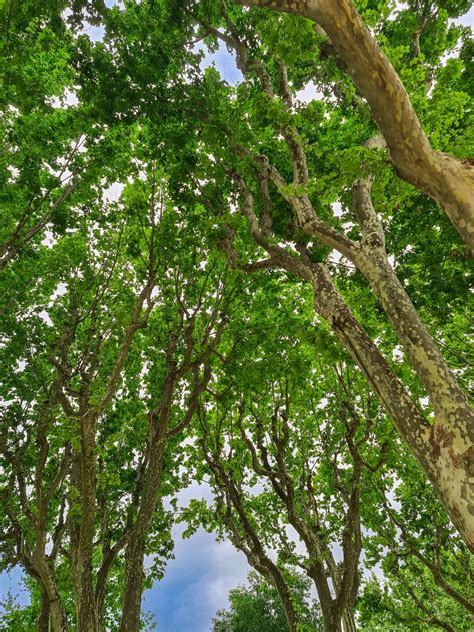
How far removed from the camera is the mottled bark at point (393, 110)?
11.1ft

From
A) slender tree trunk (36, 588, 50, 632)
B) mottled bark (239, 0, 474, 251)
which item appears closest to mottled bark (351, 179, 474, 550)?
mottled bark (239, 0, 474, 251)

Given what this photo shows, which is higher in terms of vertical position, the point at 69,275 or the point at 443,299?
the point at 69,275

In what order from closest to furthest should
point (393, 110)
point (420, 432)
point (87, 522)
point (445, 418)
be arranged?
point (393, 110) < point (445, 418) < point (420, 432) < point (87, 522)

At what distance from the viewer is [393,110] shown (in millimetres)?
3580

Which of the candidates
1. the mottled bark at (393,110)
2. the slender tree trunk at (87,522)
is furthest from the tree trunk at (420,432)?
the slender tree trunk at (87,522)

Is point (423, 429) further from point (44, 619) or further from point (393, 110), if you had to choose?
point (44, 619)

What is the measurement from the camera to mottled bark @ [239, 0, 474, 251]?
3.38 m

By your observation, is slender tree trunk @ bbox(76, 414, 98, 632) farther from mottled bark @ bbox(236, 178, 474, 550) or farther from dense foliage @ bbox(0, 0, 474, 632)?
mottled bark @ bbox(236, 178, 474, 550)

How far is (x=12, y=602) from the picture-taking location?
1697 centimetres

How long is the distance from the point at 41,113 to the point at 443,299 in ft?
33.1

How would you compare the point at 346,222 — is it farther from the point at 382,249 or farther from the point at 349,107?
the point at 382,249

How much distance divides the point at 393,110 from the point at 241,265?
4.45m

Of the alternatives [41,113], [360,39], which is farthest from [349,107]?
[41,113]

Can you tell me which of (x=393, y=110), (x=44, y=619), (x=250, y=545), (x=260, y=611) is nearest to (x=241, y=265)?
(x=393, y=110)
